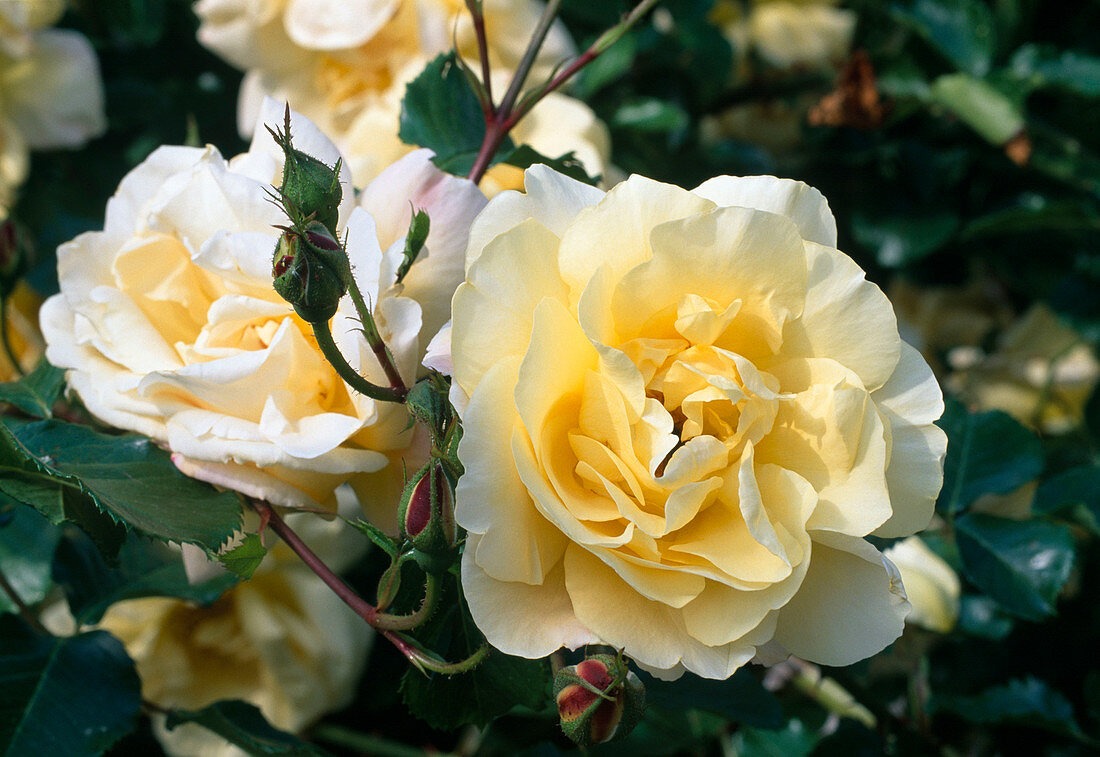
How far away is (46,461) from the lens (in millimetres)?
555

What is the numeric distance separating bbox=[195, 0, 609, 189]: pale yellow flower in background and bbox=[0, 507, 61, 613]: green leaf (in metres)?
0.46

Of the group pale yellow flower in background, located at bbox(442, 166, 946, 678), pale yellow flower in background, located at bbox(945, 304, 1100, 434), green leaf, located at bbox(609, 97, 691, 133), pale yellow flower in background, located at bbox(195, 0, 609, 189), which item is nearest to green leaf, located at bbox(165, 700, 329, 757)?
pale yellow flower in background, located at bbox(442, 166, 946, 678)

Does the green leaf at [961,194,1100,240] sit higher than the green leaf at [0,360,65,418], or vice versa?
the green leaf at [0,360,65,418]

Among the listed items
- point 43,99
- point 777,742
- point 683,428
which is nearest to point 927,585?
point 777,742

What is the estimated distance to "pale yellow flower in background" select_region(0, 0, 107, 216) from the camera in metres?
1.11

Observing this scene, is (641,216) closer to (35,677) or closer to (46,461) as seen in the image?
(46,461)

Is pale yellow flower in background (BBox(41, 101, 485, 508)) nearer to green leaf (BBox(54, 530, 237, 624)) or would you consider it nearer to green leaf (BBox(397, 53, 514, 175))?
green leaf (BBox(397, 53, 514, 175))

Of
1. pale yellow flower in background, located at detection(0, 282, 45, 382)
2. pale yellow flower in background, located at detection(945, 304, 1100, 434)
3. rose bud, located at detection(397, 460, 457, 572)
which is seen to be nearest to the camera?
rose bud, located at detection(397, 460, 457, 572)

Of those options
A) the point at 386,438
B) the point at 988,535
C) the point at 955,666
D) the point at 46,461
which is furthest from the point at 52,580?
the point at 955,666

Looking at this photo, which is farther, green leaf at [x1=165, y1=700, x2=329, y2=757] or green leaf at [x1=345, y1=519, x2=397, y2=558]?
green leaf at [x1=165, y1=700, x2=329, y2=757]

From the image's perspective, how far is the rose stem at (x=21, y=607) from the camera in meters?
0.74

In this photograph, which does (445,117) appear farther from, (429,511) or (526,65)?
(429,511)

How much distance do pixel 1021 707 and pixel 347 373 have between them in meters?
0.82

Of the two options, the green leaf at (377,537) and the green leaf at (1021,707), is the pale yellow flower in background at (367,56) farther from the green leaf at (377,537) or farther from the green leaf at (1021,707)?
the green leaf at (1021,707)
